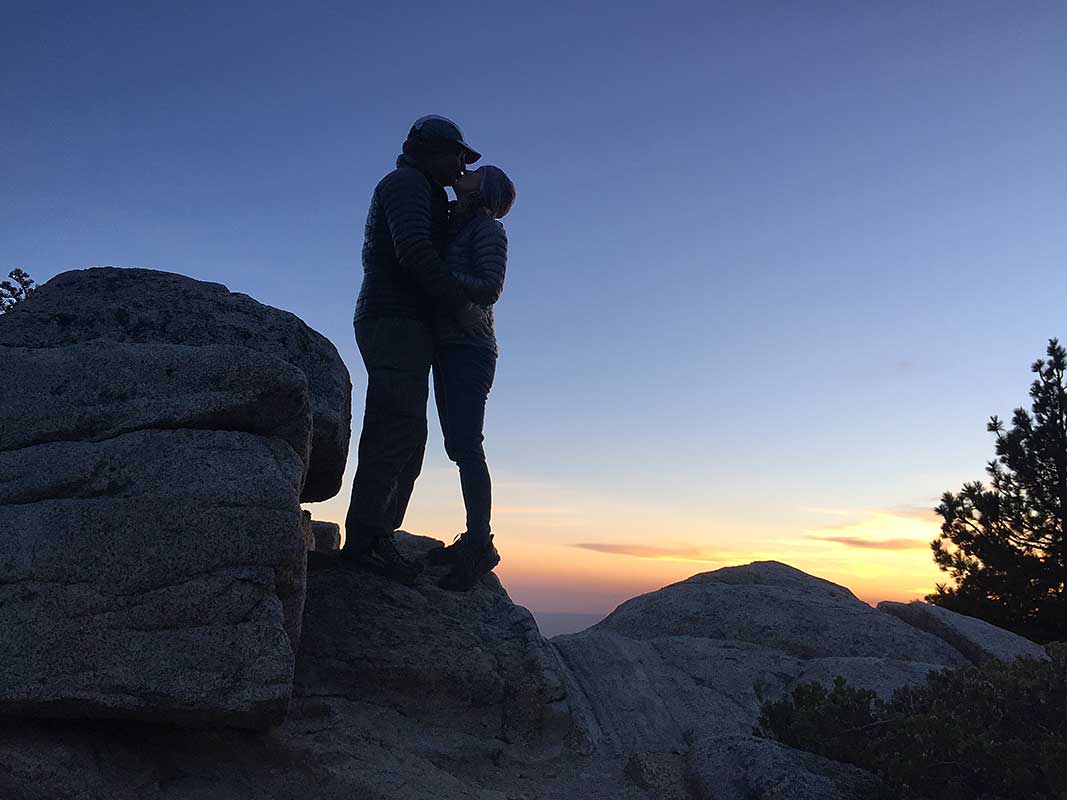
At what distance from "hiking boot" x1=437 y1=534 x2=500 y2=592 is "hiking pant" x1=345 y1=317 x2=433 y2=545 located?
661 mm

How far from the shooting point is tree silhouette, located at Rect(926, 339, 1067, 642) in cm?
1535

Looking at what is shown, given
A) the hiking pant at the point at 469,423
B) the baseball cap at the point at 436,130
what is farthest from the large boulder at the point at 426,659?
the baseball cap at the point at 436,130

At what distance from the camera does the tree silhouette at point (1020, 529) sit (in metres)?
15.4

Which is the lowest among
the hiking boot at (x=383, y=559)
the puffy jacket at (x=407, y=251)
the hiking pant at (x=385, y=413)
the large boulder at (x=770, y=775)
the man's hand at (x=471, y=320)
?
the large boulder at (x=770, y=775)

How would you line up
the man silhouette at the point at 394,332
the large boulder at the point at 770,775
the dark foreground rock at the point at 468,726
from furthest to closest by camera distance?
the man silhouette at the point at 394,332 → the large boulder at the point at 770,775 → the dark foreground rock at the point at 468,726

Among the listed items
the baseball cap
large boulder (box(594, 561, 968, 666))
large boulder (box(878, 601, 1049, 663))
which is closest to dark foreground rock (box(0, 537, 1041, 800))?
large boulder (box(594, 561, 968, 666))

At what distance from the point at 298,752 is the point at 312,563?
247cm

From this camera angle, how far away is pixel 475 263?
7.36 meters

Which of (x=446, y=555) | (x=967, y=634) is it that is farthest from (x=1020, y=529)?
(x=446, y=555)

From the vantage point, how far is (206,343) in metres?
6.14

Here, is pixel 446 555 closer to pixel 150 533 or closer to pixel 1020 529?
pixel 150 533

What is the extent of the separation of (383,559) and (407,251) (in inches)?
99.3

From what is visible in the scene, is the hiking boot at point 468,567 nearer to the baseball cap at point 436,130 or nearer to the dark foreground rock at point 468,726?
the dark foreground rock at point 468,726

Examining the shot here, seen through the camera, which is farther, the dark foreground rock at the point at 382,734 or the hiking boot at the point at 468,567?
the hiking boot at the point at 468,567
